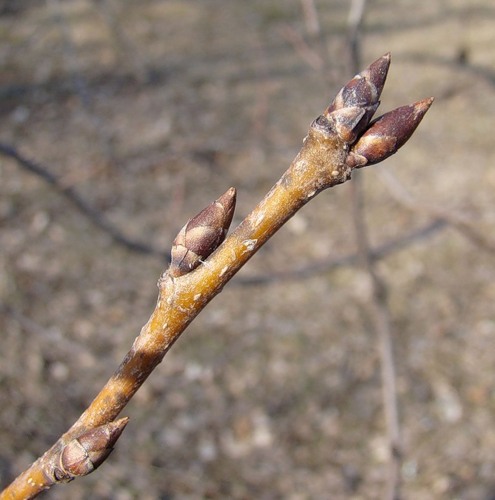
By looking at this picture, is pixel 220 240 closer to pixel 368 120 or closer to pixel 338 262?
pixel 368 120

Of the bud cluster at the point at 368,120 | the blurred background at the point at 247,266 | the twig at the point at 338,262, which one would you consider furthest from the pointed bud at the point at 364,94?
the twig at the point at 338,262

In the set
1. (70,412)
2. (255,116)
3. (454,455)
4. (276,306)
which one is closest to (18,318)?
(70,412)

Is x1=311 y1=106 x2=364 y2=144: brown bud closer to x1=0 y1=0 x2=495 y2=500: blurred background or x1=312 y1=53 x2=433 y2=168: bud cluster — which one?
x1=312 y1=53 x2=433 y2=168: bud cluster

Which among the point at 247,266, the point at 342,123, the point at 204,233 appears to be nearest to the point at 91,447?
the point at 204,233

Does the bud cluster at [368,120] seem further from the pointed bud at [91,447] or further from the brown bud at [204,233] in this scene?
the pointed bud at [91,447]

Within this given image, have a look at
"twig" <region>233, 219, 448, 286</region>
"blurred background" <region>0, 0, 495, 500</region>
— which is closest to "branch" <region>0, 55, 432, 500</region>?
"blurred background" <region>0, 0, 495, 500</region>

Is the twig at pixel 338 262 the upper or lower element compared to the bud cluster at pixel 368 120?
lower
